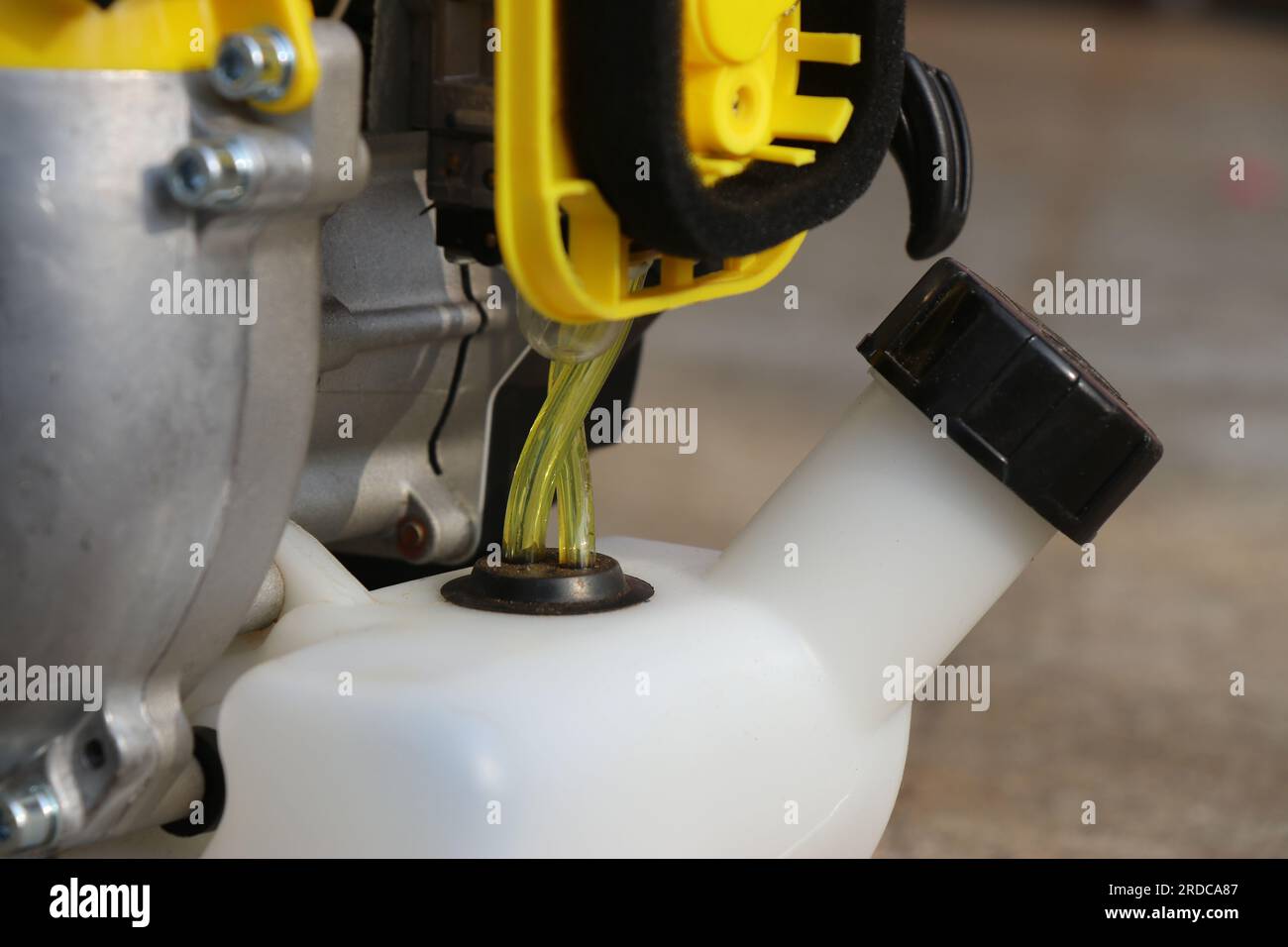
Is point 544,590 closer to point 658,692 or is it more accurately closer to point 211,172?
point 658,692

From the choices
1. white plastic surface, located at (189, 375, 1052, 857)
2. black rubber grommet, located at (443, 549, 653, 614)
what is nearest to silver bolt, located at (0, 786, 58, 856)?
white plastic surface, located at (189, 375, 1052, 857)

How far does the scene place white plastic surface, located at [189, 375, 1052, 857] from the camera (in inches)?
25.9

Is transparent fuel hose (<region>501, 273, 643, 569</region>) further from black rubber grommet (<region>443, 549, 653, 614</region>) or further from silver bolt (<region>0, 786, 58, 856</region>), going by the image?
silver bolt (<region>0, 786, 58, 856</region>)

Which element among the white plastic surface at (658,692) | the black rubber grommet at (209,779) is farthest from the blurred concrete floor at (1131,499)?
the black rubber grommet at (209,779)

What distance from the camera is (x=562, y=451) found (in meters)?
0.78

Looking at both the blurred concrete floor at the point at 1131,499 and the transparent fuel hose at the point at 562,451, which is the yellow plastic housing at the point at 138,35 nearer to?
the transparent fuel hose at the point at 562,451

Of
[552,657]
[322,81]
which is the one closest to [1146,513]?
[552,657]

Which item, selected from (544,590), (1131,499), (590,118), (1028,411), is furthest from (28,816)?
(1131,499)

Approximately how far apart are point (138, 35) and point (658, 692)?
339mm

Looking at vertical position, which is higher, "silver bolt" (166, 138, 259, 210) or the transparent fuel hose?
"silver bolt" (166, 138, 259, 210)

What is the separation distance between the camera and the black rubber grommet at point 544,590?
0.75m

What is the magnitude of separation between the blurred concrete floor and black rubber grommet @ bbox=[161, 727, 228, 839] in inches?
26.0

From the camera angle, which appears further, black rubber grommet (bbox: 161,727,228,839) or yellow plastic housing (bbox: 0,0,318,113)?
black rubber grommet (bbox: 161,727,228,839)

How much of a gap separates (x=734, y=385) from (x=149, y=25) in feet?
6.60
